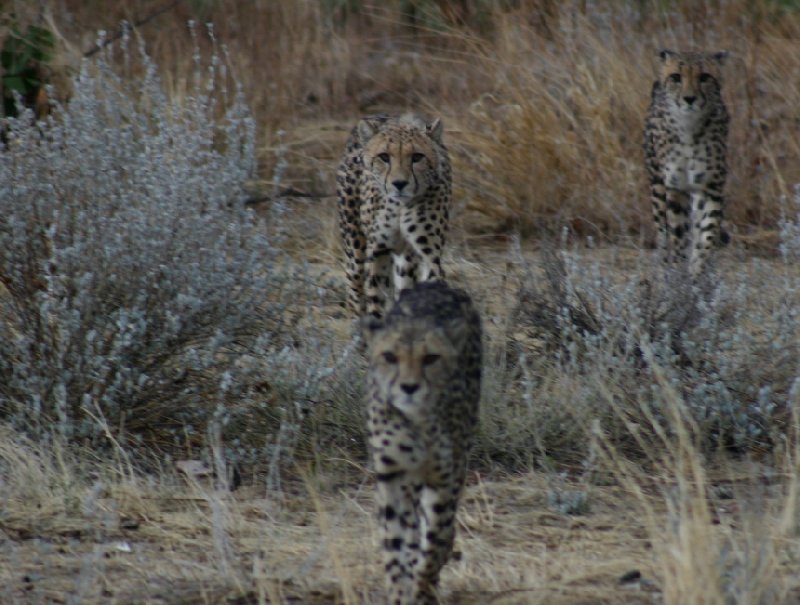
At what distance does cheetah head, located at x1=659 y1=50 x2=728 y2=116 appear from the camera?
329 inches

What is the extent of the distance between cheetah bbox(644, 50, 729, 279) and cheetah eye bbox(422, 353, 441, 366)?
14.2ft

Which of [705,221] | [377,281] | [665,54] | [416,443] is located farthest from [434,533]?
[665,54]

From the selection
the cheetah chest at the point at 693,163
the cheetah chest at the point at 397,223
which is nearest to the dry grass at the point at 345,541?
the cheetah chest at the point at 397,223

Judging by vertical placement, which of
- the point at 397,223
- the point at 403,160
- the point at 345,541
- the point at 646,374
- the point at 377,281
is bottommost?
the point at 345,541

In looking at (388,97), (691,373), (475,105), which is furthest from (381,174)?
(388,97)

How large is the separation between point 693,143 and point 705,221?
455 millimetres

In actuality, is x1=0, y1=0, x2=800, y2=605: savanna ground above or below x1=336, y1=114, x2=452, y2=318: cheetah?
below

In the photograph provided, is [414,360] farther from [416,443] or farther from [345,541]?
[345,541]

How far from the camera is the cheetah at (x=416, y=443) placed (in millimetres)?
4137

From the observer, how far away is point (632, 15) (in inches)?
413

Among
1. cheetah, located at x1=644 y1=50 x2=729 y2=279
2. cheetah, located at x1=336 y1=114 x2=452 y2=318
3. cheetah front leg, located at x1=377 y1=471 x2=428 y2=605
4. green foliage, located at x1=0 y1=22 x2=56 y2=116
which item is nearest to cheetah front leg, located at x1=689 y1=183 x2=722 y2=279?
cheetah, located at x1=644 y1=50 x2=729 y2=279

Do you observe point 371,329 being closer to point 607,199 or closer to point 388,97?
point 607,199

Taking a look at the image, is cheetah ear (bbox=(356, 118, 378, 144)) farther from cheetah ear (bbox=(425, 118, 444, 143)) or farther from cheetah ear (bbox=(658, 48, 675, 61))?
cheetah ear (bbox=(658, 48, 675, 61))

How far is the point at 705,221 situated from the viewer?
8.35 m
